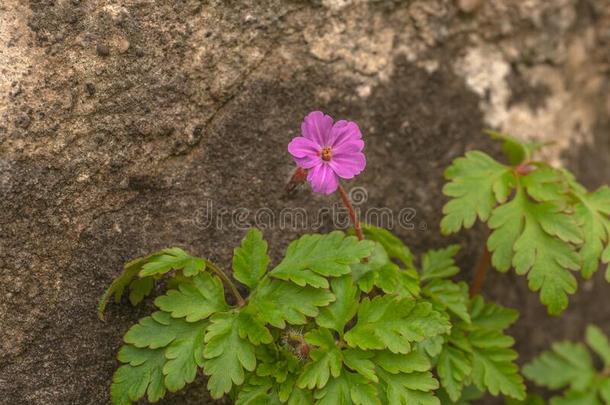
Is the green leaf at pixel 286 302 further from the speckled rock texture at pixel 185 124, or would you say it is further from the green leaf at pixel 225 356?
the speckled rock texture at pixel 185 124

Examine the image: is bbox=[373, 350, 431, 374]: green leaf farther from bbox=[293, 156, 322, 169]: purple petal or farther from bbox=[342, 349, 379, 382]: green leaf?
bbox=[293, 156, 322, 169]: purple petal

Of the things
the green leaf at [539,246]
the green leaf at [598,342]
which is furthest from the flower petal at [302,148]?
the green leaf at [598,342]

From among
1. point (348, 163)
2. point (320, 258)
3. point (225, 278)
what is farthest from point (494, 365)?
point (225, 278)

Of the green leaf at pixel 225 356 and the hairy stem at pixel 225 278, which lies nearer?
the green leaf at pixel 225 356

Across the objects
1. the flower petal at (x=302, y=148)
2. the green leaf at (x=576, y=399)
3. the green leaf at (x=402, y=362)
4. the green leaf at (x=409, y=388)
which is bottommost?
the green leaf at (x=576, y=399)

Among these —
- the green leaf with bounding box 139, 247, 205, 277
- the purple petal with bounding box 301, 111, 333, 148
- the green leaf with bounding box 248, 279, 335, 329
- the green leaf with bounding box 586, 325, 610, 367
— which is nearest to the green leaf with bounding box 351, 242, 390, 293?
the green leaf with bounding box 248, 279, 335, 329

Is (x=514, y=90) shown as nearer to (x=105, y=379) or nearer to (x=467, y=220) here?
(x=467, y=220)

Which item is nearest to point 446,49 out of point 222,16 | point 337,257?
point 222,16
